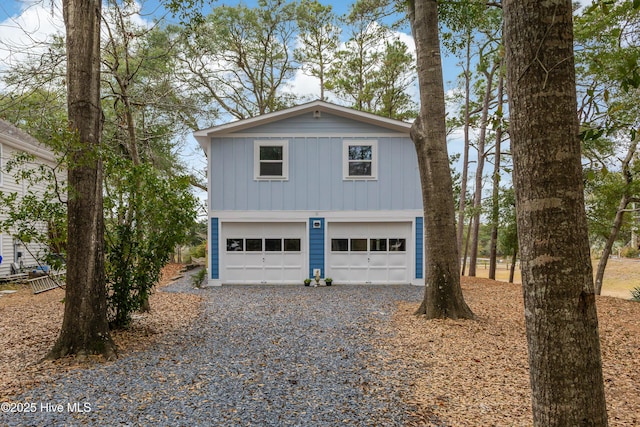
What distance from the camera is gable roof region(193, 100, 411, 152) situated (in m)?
Answer: 12.3

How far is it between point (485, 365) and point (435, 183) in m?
3.52

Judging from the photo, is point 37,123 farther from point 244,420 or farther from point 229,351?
point 244,420

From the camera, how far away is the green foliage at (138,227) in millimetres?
5957

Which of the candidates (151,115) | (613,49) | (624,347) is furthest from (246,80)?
→ (624,347)

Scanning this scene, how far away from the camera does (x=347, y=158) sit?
12688mm

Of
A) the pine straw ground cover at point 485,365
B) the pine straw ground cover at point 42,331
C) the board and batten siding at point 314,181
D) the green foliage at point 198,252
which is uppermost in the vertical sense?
the board and batten siding at point 314,181

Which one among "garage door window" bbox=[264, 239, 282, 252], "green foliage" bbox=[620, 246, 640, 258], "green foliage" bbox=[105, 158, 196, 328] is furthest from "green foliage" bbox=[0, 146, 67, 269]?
"green foliage" bbox=[620, 246, 640, 258]

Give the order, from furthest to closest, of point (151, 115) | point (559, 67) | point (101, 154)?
point (151, 115) → point (101, 154) → point (559, 67)

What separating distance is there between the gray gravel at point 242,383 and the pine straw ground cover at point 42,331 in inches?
11.3

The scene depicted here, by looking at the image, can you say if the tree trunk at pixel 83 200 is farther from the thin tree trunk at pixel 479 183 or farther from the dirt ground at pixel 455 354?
the thin tree trunk at pixel 479 183

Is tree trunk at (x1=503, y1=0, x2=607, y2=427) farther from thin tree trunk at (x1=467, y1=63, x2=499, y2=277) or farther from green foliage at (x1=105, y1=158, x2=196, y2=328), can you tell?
thin tree trunk at (x1=467, y1=63, x2=499, y2=277)

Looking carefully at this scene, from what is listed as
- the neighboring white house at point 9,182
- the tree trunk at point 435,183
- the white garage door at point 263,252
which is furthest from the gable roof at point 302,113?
the neighboring white house at point 9,182

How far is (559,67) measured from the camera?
6.11 feet

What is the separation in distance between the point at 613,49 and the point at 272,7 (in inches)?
589
